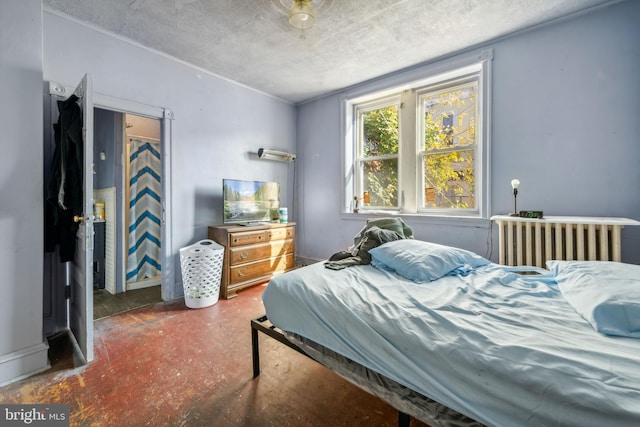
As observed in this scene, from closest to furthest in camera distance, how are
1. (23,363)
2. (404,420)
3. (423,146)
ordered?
(404,420) < (23,363) < (423,146)

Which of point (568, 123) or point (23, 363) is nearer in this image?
point (23, 363)

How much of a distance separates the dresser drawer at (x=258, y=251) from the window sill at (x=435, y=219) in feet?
3.44

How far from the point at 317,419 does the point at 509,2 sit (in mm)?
3308

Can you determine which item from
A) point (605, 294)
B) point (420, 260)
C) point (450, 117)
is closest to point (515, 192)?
point (450, 117)

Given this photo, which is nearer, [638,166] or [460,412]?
[460,412]

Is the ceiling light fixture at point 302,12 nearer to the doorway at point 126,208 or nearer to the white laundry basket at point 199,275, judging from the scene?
the doorway at point 126,208

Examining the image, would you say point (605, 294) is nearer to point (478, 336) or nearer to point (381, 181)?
Result: point (478, 336)

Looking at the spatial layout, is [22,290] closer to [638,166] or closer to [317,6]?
[317,6]

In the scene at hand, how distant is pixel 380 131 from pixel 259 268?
255 centimetres

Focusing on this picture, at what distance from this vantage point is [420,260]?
1.79 meters

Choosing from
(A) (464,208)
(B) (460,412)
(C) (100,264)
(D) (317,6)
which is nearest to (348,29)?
(D) (317,6)

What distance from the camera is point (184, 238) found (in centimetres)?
318

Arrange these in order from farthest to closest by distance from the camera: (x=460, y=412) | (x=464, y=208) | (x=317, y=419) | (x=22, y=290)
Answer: (x=464, y=208) < (x=22, y=290) < (x=317, y=419) < (x=460, y=412)

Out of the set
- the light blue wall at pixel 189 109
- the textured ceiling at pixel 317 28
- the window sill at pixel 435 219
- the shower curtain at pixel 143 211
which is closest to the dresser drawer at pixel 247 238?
the light blue wall at pixel 189 109
